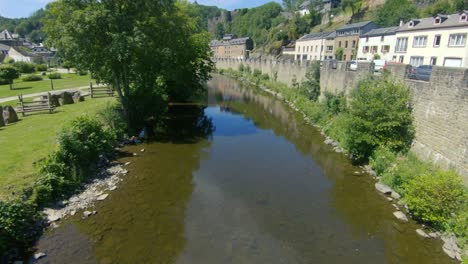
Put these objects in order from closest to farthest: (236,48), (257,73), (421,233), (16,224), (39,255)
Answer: (39,255), (16,224), (421,233), (257,73), (236,48)

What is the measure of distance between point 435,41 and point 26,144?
40749mm

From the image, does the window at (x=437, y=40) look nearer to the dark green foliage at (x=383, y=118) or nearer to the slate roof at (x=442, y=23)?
the slate roof at (x=442, y=23)

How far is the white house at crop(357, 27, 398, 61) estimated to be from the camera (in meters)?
42.2

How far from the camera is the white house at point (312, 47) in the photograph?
6007 cm

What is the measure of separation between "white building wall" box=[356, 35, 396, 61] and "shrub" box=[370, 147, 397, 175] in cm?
3468

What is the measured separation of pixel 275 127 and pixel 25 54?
7402 centimetres

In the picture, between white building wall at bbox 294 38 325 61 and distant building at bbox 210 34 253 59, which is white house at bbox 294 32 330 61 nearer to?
white building wall at bbox 294 38 325 61

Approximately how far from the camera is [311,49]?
209 ft

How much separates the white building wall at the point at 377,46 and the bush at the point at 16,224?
46.5 meters

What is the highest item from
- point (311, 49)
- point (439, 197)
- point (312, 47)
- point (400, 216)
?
point (312, 47)

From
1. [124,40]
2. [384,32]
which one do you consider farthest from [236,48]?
[124,40]

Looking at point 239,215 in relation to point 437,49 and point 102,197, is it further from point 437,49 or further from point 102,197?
point 437,49

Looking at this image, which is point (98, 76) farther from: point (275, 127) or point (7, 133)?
point (275, 127)

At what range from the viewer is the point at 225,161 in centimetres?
1516
